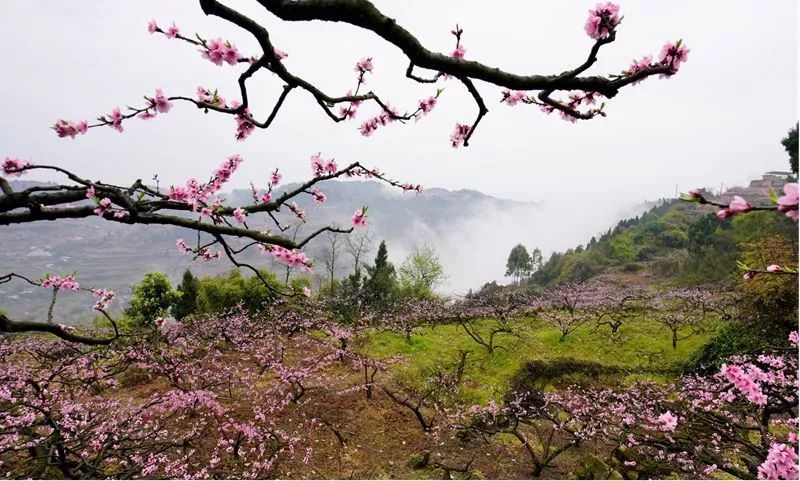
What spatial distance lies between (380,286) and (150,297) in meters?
14.9

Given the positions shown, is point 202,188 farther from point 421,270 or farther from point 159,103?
point 421,270

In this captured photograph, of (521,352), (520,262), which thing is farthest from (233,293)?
(520,262)

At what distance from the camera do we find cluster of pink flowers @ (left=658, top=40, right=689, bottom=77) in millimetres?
2361

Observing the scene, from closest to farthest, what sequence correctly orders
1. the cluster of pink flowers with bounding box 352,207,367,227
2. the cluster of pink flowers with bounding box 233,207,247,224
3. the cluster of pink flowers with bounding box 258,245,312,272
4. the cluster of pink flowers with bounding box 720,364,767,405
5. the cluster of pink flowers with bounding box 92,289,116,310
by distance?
the cluster of pink flowers with bounding box 720,364,767,405
the cluster of pink flowers with bounding box 233,207,247,224
the cluster of pink flowers with bounding box 258,245,312,272
the cluster of pink flowers with bounding box 352,207,367,227
the cluster of pink flowers with bounding box 92,289,116,310

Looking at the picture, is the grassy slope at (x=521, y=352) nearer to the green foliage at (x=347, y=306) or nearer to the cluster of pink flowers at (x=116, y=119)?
the green foliage at (x=347, y=306)

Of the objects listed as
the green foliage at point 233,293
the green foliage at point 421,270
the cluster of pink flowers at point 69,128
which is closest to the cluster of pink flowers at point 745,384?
the cluster of pink flowers at point 69,128

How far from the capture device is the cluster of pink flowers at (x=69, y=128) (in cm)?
340

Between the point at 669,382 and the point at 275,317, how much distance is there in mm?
13597

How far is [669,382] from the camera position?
38.5 ft

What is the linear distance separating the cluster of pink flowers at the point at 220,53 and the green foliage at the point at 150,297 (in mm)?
24622

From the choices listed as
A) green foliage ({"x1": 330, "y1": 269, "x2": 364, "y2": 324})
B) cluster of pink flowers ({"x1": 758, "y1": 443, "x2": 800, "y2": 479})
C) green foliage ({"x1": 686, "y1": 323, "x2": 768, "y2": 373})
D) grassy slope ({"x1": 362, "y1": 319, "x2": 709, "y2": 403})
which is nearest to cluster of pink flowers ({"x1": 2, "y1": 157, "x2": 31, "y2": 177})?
cluster of pink flowers ({"x1": 758, "y1": 443, "x2": 800, "y2": 479})

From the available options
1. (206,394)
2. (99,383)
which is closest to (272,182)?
(206,394)

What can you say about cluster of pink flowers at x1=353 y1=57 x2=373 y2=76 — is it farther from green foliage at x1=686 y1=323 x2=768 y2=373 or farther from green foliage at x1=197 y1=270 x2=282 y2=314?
green foliage at x1=197 y1=270 x2=282 y2=314

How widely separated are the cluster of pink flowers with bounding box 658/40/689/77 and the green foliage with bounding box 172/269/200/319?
28280 mm
